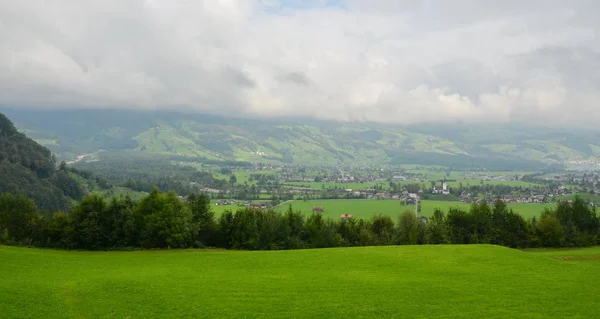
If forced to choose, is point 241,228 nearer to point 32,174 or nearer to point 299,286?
point 299,286

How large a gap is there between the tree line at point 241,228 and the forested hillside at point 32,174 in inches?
3637

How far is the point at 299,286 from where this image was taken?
32.9 metres

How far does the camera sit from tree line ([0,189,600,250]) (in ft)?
195

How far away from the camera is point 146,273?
37.7m

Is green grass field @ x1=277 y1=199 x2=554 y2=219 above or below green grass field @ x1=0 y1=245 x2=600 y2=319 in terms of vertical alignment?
below

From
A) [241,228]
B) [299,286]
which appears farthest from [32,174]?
[299,286]

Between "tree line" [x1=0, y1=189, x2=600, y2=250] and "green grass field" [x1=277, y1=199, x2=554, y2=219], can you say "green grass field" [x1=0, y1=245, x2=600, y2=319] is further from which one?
"green grass field" [x1=277, y1=199, x2=554, y2=219]

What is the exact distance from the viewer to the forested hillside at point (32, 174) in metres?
148

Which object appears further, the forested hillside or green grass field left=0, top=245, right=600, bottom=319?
the forested hillside

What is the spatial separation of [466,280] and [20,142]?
193103mm

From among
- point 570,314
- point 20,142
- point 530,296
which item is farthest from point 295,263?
point 20,142

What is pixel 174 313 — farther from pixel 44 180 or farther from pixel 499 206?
pixel 44 180

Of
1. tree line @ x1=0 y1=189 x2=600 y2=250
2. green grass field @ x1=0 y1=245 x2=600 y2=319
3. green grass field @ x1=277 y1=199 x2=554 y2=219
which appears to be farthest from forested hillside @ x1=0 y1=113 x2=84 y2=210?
green grass field @ x1=0 y1=245 x2=600 y2=319

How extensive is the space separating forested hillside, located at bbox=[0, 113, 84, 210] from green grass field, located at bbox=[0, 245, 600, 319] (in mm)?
120520
